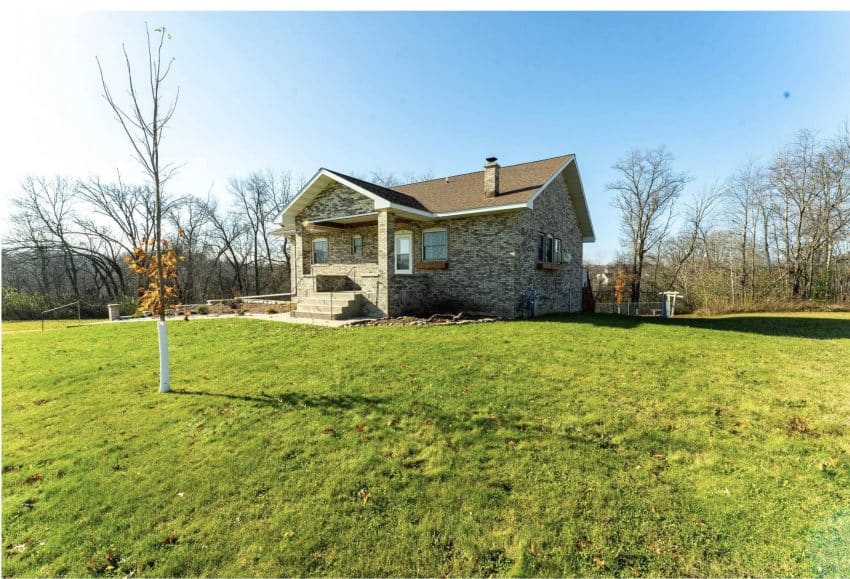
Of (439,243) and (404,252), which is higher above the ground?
(439,243)

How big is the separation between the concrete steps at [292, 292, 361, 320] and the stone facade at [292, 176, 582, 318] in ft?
1.68

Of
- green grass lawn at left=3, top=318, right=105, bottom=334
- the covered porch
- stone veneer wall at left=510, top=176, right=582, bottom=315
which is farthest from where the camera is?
green grass lawn at left=3, top=318, right=105, bottom=334

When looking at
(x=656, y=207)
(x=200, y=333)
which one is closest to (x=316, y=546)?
(x=200, y=333)

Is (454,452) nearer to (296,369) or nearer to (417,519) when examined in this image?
(417,519)

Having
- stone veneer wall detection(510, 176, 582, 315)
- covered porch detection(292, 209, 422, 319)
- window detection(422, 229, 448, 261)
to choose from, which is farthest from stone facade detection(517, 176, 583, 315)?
covered porch detection(292, 209, 422, 319)

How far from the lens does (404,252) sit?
1412 cm

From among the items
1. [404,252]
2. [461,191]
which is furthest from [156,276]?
[461,191]

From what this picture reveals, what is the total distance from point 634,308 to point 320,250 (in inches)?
843

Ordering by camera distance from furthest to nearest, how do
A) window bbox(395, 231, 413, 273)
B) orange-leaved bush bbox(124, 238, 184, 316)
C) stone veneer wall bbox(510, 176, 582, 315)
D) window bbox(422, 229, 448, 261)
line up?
window bbox(395, 231, 413, 273) < window bbox(422, 229, 448, 261) < stone veneer wall bbox(510, 176, 582, 315) < orange-leaved bush bbox(124, 238, 184, 316)

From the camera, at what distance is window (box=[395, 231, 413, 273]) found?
14.0 meters

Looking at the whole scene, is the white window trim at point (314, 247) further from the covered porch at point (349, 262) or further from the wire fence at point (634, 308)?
the wire fence at point (634, 308)

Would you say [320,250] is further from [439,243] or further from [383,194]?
[439,243]

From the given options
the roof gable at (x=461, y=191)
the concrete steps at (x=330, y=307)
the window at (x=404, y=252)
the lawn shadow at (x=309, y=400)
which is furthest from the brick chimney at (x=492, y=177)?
the lawn shadow at (x=309, y=400)

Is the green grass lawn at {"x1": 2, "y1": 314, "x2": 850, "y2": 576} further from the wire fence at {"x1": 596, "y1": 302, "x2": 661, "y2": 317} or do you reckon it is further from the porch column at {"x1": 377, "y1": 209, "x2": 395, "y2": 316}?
the wire fence at {"x1": 596, "y1": 302, "x2": 661, "y2": 317}
